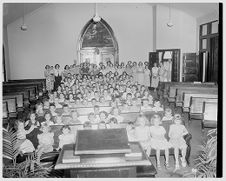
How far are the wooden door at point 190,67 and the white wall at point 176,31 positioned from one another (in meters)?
0.30

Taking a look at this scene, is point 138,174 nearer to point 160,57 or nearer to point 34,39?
point 160,57

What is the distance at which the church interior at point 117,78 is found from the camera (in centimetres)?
481

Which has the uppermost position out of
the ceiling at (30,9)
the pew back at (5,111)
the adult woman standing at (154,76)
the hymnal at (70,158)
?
the ceiling at (30,9)

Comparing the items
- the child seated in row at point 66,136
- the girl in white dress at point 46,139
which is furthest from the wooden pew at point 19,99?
the child seated in row at point 66,136

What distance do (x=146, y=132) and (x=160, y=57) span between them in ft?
30.6

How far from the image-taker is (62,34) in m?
14.4

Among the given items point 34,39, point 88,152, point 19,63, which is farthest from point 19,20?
point 88,152

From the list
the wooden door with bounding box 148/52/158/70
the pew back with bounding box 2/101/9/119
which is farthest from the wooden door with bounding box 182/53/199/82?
the pew back with bounding box 2/101/9/119

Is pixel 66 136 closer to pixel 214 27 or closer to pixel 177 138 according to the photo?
pixel 177 138

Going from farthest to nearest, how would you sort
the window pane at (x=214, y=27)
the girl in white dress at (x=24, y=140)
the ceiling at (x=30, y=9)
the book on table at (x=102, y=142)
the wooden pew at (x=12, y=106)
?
the ceiling at (x=30, y=9), the window pane at (x=214, y=27), the wooden pew at (x=12, y=106), the girl in white dress at (x=24, y=140), the book on table at (x=102, y=142)

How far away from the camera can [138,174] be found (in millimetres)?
2910

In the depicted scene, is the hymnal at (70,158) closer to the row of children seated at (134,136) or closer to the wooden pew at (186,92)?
the row of children seated at (134,136)

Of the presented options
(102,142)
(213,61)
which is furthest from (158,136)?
(213,61)

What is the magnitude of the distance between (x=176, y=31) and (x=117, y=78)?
389cm
